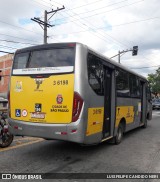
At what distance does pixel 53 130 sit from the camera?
21.5 ft

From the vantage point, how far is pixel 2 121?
8.12 metres

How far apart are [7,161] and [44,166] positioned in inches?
38.9

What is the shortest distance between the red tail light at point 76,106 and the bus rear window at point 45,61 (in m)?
0.70

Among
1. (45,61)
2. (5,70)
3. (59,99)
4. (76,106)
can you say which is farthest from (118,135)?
(5,70)

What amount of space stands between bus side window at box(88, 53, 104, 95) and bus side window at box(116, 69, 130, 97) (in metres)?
1.48

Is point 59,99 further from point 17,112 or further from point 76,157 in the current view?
point 76,157

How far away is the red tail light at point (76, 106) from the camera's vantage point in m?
6.43

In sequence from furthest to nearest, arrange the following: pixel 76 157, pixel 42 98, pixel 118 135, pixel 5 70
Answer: pixel 5 70 < pixel 118 135 < pixel 76 157 < pixel 42 98

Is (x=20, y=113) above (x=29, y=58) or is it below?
below

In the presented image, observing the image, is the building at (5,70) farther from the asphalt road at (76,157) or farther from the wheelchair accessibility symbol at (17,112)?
the wheelchair accessibility symbol at (17,112)

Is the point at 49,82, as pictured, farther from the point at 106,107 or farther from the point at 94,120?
the point at 106,107

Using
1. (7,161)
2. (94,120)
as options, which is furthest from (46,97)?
(7,161)

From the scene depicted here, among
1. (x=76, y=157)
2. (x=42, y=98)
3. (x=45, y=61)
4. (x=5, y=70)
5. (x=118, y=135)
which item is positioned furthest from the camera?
(x=5, y=70)

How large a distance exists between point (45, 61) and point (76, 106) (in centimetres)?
154
